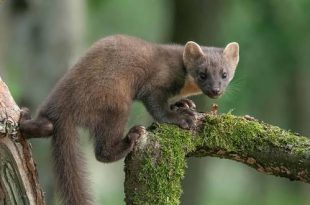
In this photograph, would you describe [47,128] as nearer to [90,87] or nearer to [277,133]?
[90,87]

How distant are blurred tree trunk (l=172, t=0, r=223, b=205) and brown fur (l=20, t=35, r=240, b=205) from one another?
9.05m

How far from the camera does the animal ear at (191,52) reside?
30.5 ft

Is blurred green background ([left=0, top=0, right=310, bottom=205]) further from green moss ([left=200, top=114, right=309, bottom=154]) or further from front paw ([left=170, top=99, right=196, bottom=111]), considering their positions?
green moss ([left=200, top=114, right=309, bottom=154])

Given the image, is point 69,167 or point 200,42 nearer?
point 69,167

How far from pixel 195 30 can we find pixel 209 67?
8597mm

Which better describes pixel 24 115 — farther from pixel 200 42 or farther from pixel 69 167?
pixel 200 42

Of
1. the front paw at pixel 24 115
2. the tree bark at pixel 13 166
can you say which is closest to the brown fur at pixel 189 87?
the front paw at pixel 24 115

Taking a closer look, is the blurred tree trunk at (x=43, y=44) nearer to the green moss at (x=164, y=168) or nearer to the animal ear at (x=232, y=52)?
the animal ear at (x=232, y=52)

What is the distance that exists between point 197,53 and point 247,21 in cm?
1344

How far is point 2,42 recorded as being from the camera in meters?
21.6

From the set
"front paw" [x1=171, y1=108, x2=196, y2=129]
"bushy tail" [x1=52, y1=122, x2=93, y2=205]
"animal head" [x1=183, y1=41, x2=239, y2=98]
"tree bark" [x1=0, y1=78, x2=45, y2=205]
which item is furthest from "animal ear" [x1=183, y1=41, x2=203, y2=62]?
"tree bark" [x1=0, y1=78, x2=45, y2=205]

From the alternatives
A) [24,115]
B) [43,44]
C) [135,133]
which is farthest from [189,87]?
[43,44]

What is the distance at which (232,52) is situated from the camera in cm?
971

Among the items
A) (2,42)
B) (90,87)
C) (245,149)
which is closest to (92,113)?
(90,87)
